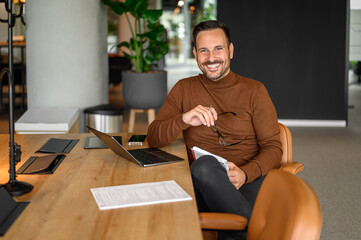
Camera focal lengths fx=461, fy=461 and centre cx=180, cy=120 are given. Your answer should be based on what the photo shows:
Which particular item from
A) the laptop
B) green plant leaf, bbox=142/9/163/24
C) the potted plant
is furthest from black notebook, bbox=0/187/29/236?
green plant leaf, bbox=142/9/163/24

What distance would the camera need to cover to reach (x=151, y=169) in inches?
71.4

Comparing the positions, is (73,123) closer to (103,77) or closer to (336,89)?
(103,77)

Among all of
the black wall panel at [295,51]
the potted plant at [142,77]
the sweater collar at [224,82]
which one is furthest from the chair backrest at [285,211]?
the black wall panel at [295,51]

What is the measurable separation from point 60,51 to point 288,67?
377 centimetres

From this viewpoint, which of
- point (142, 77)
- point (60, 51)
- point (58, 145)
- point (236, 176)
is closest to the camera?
point (236, 176)

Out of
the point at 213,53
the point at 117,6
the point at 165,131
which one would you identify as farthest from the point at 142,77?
the point at 165,131

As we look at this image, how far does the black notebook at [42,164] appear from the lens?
174 cm

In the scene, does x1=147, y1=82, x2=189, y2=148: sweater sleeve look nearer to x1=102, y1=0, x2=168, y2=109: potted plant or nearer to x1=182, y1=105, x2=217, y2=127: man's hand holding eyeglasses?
x1=182, y1=105, x2=217, y2=127: man's hand holding eyeglasses

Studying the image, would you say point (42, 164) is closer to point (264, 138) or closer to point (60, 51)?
point (264, 138)

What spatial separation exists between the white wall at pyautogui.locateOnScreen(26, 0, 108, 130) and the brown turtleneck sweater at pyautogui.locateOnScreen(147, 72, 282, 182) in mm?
2682

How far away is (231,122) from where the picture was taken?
243cm

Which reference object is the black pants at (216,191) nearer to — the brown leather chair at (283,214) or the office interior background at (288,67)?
the brown leather chair at (283,214)

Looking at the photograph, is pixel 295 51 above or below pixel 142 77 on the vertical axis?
above

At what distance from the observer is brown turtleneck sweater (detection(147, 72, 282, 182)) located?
2.29 meters
